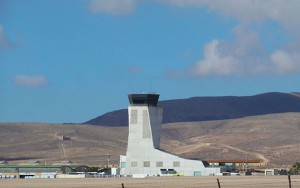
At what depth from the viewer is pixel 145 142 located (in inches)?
6767

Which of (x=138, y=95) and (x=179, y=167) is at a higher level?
(x=138, y=95)

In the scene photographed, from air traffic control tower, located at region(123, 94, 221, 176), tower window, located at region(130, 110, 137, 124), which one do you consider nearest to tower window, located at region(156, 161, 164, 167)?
air traffic control tower, located at region(123, 94, 221, 176)

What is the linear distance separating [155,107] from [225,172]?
18822mm

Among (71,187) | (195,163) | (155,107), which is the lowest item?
(71,187)

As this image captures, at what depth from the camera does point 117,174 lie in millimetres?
168750

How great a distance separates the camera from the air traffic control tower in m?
170

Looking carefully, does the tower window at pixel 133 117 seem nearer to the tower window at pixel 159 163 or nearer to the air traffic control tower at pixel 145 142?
the air traffic control tower at pixel 145 142

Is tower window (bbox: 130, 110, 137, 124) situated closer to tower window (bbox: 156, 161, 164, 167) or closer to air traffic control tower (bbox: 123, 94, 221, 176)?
air traffic control tower (bbox: 123, 94, 221, 176)

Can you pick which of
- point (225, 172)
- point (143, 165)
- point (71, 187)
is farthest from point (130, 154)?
point (71, 187)

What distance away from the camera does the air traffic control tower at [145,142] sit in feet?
557

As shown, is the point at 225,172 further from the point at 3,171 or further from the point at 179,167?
the point at 3,171

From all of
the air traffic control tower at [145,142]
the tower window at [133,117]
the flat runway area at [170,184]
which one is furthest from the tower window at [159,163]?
the flat runway area at [170,184]

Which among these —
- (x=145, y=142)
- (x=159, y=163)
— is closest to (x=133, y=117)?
(x=145, y=142)

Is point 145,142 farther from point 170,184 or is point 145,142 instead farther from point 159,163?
point 170,184
